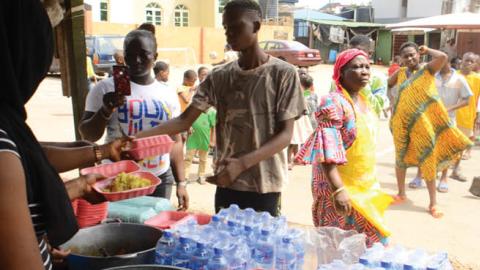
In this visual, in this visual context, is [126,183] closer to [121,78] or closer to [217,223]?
[217,223]

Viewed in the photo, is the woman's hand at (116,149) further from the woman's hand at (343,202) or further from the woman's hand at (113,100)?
the woman's hand at (343,202)

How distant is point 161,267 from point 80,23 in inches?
87.4

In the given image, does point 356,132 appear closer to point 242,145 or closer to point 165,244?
point 242,145

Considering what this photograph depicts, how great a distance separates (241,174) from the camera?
2564 millimetres

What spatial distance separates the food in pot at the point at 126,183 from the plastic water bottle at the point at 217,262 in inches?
17.3

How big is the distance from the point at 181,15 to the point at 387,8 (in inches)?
708

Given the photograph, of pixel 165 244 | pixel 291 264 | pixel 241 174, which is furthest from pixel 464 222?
pixel 165 244

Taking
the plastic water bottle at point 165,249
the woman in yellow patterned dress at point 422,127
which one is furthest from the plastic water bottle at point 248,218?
the woman in yellow patterned dress at point 422,127

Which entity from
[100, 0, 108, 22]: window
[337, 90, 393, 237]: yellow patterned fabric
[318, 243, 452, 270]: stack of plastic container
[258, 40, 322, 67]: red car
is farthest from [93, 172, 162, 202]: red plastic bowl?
[100, 0, 108, 22]: window

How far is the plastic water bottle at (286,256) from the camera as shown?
1928 mm

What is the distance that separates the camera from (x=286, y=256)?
1.93m

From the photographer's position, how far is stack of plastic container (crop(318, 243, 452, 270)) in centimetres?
176

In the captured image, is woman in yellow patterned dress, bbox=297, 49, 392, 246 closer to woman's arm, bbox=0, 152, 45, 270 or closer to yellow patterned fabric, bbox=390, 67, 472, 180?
woman's arm, bbox=0, 152, 45, 270

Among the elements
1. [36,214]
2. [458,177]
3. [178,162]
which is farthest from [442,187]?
[36,214]
